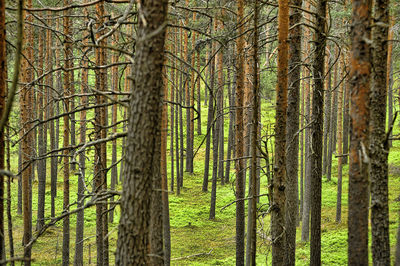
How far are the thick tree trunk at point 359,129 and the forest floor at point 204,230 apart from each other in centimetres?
745

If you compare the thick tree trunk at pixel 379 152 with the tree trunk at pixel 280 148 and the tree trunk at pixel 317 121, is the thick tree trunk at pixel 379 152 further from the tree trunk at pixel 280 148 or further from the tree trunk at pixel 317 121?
the tree trunk at pixel 280 148

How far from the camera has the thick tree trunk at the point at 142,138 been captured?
152 inches

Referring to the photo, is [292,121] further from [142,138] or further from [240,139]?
[142,138]

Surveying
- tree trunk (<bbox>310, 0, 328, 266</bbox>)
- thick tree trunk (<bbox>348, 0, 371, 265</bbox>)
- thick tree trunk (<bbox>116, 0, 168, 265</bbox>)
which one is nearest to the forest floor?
tree trunk (<bbox>310, 0, 328, 266</bbox>)

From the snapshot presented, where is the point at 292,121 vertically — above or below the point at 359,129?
above

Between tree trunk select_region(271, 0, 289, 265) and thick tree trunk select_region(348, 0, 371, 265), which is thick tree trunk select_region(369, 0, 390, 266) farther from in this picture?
thick tree trunk select_region(348, 0, 371, 265)

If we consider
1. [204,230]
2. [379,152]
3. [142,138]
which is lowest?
[204,230]

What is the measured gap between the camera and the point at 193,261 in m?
15.7

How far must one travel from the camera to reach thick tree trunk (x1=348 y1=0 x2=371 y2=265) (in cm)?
436

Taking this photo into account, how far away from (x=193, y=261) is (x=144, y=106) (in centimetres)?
1308

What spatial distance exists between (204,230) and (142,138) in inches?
640

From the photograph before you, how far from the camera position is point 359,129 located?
442 centimetres

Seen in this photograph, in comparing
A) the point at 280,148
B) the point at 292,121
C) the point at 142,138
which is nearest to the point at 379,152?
the point at 280,148

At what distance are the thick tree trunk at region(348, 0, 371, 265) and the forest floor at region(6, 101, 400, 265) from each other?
293 inches
